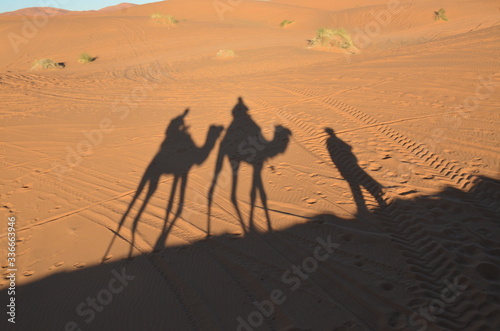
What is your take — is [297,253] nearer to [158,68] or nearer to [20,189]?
[20,189]

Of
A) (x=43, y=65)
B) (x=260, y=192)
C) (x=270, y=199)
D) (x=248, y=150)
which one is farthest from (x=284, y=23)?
(x=270, y=199)

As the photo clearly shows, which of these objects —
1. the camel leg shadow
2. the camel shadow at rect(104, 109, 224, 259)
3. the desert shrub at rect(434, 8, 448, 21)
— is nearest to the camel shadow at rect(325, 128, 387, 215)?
the camel leg shadow

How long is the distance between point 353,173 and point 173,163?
146 inches

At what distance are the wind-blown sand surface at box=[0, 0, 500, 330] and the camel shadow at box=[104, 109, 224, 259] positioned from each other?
5 centimetres

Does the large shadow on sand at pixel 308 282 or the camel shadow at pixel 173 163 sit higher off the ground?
the camel shadow at pixel 173 163

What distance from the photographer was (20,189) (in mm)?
6047

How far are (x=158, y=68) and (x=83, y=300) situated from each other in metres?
15.8

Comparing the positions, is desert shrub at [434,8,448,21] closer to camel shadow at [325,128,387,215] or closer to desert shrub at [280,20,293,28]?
desert shrub at [280,20,293,28]

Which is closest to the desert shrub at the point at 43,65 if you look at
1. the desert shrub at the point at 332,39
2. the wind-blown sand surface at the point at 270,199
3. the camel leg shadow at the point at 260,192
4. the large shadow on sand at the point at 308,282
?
the wind-blown sand surface at the point at 270,199

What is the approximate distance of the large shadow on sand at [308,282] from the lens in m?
2.90

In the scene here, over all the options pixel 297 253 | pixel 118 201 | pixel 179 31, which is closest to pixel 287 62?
pixel 118 201

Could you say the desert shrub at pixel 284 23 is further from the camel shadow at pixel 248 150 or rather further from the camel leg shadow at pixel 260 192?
the camel leg shadow at pixel 260 192

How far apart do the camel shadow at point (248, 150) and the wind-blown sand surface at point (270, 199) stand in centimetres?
5

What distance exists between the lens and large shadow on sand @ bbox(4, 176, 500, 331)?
290cm
